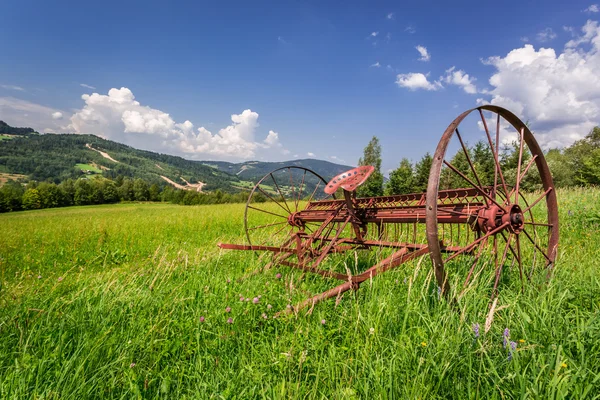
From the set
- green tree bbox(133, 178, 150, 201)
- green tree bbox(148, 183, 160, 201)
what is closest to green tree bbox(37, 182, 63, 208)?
green tree bbox(133, 178, 150, 201)

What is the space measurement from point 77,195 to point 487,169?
54.3m

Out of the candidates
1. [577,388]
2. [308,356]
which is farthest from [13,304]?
[577,388]

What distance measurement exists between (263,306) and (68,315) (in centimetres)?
176

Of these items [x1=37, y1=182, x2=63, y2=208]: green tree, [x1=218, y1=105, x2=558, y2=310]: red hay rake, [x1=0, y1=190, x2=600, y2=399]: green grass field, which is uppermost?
[x1=218, y1=105, x2=558, y2=310]: red hay rake

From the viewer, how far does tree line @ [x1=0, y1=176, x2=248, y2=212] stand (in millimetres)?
22906

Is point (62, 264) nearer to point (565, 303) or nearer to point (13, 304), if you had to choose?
point (13, 304)

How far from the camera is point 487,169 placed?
33375 mm

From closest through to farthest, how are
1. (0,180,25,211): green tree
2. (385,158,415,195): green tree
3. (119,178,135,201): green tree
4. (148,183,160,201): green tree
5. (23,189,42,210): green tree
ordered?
(0,180,25,211): green tree → (23,189,42,210): green tree → (385,158,415,195): green tree → (119,178,135,201): green tree → (148,183,160,201): green tree

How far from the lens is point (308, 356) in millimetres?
2037

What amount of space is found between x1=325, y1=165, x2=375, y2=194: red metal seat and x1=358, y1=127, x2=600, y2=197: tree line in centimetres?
2546

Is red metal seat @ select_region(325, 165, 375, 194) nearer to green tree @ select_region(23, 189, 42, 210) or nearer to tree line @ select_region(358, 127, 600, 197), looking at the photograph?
tree line @ select_region(358, 127, 600, 197)

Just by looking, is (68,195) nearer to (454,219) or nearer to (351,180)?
(351,180)

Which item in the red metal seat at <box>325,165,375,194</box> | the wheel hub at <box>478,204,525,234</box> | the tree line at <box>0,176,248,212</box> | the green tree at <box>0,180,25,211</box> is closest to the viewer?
the wheel hub at <box>478,204,525,234</box>

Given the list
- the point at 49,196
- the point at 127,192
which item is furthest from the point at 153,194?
the point at 49,196
